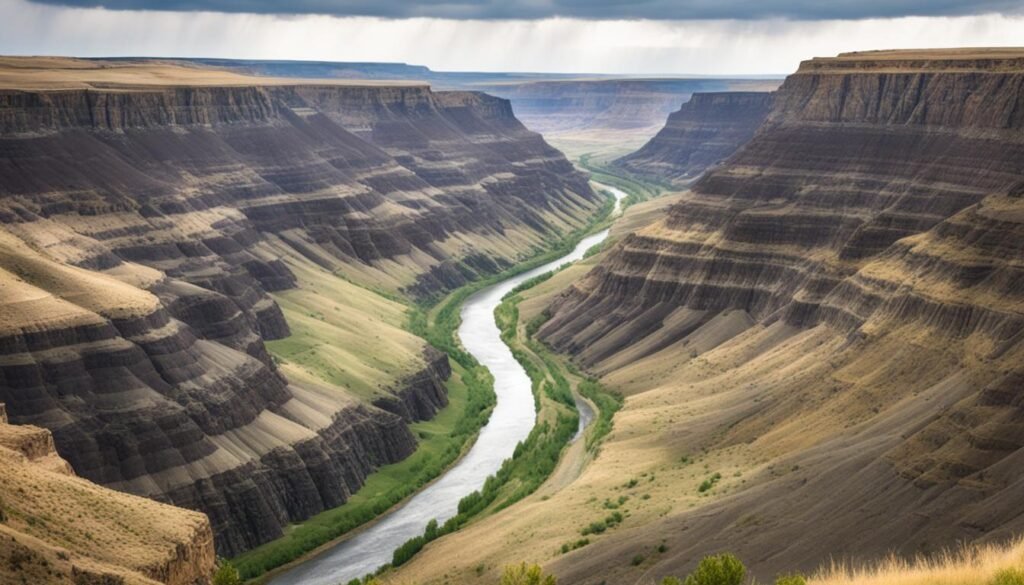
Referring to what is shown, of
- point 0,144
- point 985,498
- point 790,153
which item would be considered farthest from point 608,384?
A: point 985,498

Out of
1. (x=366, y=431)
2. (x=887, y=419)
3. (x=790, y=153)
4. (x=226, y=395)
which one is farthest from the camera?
(x=790, y=153)

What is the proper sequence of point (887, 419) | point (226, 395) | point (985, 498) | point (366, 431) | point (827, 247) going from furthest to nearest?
point (827, 247)
point (366, 431)
point (226, 395)
point (887, 419)
point (985, 498)

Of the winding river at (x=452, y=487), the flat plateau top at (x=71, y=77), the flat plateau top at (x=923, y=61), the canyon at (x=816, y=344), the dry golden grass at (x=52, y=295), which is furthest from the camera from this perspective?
the flat plateau top at (x=71, y=77)

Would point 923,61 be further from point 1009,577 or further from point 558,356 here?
point 1009,577

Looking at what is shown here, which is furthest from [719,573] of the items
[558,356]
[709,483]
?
[558,356]

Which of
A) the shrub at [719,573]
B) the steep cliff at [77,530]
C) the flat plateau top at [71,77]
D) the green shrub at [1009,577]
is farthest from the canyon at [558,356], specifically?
the green shrub at [1009,577]

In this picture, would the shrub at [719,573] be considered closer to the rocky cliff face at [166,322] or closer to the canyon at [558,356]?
the canyon at [558,356]

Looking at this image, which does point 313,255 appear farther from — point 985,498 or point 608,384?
point 985,498
